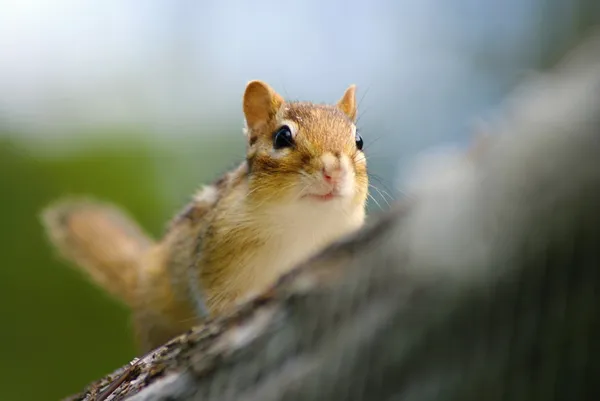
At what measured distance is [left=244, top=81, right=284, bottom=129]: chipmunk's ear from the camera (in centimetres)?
260

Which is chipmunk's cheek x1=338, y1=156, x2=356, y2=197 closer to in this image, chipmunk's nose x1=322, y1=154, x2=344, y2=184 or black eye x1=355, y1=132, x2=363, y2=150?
chipmunk's nose x1=322, y1=154, x2=344, y2=184

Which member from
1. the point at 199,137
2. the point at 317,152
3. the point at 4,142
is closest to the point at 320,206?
the point at 317,152

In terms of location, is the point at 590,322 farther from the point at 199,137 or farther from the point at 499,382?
the point at 199,137

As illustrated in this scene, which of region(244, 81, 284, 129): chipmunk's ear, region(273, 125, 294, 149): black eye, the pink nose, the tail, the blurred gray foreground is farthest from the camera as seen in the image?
the tail

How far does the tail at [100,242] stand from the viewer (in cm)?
333

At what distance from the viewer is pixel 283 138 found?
235 cm

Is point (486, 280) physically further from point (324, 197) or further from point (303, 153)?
point (303, 153)

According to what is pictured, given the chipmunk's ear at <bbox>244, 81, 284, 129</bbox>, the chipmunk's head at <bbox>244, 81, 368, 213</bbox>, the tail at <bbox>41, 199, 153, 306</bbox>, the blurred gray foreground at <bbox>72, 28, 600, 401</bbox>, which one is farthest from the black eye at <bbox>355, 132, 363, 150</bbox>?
the blurred gray foreground at <bbox>72, 28, 600, 401</bbox>

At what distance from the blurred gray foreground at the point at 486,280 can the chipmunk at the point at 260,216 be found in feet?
3.22

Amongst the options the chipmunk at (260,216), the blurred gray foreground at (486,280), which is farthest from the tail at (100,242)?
the blurred gray foreground at (486,280)

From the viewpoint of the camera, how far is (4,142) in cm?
615

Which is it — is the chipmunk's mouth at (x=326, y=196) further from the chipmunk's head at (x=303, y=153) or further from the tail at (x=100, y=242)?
the tail at (x=100, y=242)

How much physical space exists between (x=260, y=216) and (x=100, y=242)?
1.36 metres

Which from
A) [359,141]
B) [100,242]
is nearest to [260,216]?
[359,141]
